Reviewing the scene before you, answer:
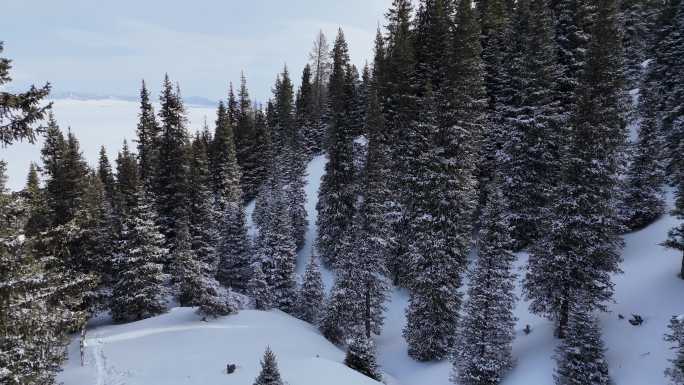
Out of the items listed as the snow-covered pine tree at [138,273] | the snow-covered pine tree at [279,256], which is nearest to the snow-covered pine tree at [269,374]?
the snow-covered pine tree at [279,256]

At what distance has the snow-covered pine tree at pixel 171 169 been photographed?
3859cm

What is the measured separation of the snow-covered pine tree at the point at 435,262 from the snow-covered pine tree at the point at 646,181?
35.8 ft

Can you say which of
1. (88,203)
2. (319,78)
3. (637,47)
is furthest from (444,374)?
(319,78)

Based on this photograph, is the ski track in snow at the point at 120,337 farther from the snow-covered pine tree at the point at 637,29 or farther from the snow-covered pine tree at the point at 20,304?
the snow-covered pine tree at the point at 637,29

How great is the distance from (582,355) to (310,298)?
19.6m

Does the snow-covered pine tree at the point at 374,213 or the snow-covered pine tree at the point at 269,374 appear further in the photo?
the snow-covered pine tree at the point at 374,213

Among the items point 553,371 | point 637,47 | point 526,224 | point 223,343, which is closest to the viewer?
point 553,371

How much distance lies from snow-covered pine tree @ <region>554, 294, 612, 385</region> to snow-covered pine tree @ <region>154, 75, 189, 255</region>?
29.9m

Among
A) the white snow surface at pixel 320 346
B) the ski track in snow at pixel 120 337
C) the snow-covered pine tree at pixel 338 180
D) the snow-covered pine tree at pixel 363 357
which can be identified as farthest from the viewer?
the snow-covered pine tree at pixel 338 180

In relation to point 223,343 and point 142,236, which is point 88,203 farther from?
point 223,343

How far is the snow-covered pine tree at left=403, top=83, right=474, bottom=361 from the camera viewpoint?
1007 inches

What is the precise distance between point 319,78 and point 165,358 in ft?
247

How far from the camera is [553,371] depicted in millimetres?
19969

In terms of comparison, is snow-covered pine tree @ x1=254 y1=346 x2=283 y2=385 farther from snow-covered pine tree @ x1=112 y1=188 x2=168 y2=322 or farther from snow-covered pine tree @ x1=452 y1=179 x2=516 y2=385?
snow-covered pine tree @ x1=112 y1=188 x2=168 y2=322
